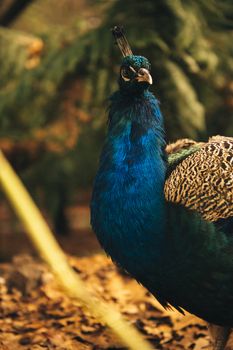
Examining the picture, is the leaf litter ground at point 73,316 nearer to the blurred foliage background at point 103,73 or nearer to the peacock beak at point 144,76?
the blurred foliage background at point 103,73

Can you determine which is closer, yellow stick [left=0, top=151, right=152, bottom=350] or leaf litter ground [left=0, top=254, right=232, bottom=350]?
yellow stick [left=0, top=151, right=152, bottom=350]

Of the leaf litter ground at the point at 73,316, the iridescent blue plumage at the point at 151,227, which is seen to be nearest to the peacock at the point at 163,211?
the iridescent blue plumage at the point at 151,227

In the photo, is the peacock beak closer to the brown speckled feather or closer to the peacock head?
the peacock head

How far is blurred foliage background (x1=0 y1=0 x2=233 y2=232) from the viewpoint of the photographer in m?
4.73

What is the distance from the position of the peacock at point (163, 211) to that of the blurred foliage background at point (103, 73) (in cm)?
177

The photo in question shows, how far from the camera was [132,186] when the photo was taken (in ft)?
9.08

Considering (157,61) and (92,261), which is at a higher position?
(157,61)

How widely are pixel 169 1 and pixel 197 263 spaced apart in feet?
8.38

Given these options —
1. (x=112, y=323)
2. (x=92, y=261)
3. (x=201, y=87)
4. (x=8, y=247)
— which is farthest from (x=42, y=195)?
(x=112, y=323)

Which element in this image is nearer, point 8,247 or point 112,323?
point 112,323

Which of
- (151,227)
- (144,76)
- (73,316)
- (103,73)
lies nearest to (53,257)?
(151,227)

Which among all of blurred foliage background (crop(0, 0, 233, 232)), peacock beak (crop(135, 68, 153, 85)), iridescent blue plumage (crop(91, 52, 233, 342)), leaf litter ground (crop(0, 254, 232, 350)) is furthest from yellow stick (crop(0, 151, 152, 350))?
blurred foliage background (crop(0, 0, 233, 232))

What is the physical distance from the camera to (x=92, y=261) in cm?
511

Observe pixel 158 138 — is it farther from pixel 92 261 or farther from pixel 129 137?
pixel 92 261
